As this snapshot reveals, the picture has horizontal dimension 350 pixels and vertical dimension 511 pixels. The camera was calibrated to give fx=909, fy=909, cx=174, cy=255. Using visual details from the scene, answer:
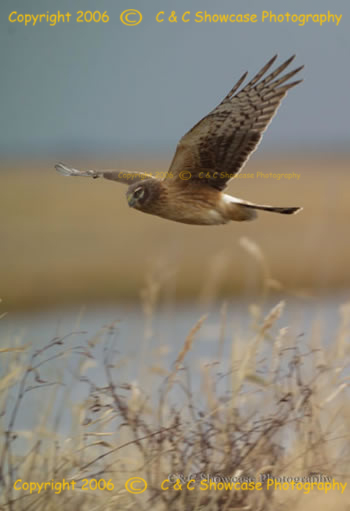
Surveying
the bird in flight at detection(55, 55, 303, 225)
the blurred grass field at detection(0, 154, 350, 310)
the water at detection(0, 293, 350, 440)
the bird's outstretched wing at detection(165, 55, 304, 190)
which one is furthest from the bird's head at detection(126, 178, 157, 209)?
the blurred grass field at detection(0, 154, 350, 310)

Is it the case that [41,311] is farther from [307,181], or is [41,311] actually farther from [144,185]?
[144,185]

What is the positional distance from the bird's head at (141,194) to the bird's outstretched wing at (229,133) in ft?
0.35

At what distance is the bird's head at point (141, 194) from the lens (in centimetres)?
190

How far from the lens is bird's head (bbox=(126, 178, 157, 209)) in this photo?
1.90 metres

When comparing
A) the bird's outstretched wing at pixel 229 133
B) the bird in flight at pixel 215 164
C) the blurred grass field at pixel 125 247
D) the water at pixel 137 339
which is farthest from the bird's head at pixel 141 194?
the blurred grass field at pixel 125 247

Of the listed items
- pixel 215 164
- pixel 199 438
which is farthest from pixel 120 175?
pixel 199 438

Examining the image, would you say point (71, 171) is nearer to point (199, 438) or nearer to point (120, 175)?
point (120, 175)

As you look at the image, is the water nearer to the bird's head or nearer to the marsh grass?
the marsh grass

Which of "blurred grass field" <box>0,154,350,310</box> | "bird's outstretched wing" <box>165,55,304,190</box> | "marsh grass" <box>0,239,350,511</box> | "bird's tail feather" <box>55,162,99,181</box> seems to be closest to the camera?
"marsh grass" <box>0,239,350,511</box>

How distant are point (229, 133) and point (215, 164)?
0.30 feet

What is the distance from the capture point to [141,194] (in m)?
1.91

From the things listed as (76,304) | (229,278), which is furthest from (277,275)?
(76,304)

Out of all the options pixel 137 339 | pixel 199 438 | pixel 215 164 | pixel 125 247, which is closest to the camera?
pixel 199 438

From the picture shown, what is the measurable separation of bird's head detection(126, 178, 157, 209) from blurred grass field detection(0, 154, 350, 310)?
10.1ft
